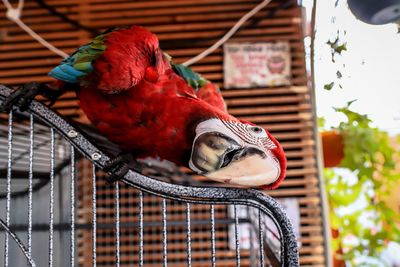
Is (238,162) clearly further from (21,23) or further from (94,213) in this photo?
(21,23)

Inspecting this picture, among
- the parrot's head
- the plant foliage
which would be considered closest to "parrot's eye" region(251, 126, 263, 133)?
the parrot's head

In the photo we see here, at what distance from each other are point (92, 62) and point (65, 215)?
71 centimetres

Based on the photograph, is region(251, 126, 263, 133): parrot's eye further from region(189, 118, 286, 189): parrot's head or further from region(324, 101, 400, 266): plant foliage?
region(324, 101, 400, 266): plant foliage

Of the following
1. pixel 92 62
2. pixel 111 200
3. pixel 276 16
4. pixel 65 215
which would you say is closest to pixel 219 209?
pixel 111 200

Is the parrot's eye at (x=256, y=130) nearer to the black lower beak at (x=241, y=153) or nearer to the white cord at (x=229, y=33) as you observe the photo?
the black lower beak at (x=241, y=153)

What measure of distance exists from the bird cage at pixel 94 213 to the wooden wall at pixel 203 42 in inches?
11.5

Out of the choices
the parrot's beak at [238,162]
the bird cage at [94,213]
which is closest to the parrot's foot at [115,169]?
the bird cage at [94,213]

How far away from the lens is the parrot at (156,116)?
0.61 meters

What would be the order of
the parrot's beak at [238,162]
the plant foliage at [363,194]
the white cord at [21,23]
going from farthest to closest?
the white cord at [21,23], the plant foliage at [363,194], the parrot's beak at [238,162]

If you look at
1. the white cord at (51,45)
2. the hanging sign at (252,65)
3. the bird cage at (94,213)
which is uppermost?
the white cord at (51,45)

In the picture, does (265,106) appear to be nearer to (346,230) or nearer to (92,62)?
(346,230)

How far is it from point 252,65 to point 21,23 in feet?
2.78

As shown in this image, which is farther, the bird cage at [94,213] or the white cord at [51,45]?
the white cord at [51,45]

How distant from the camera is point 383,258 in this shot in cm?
131
